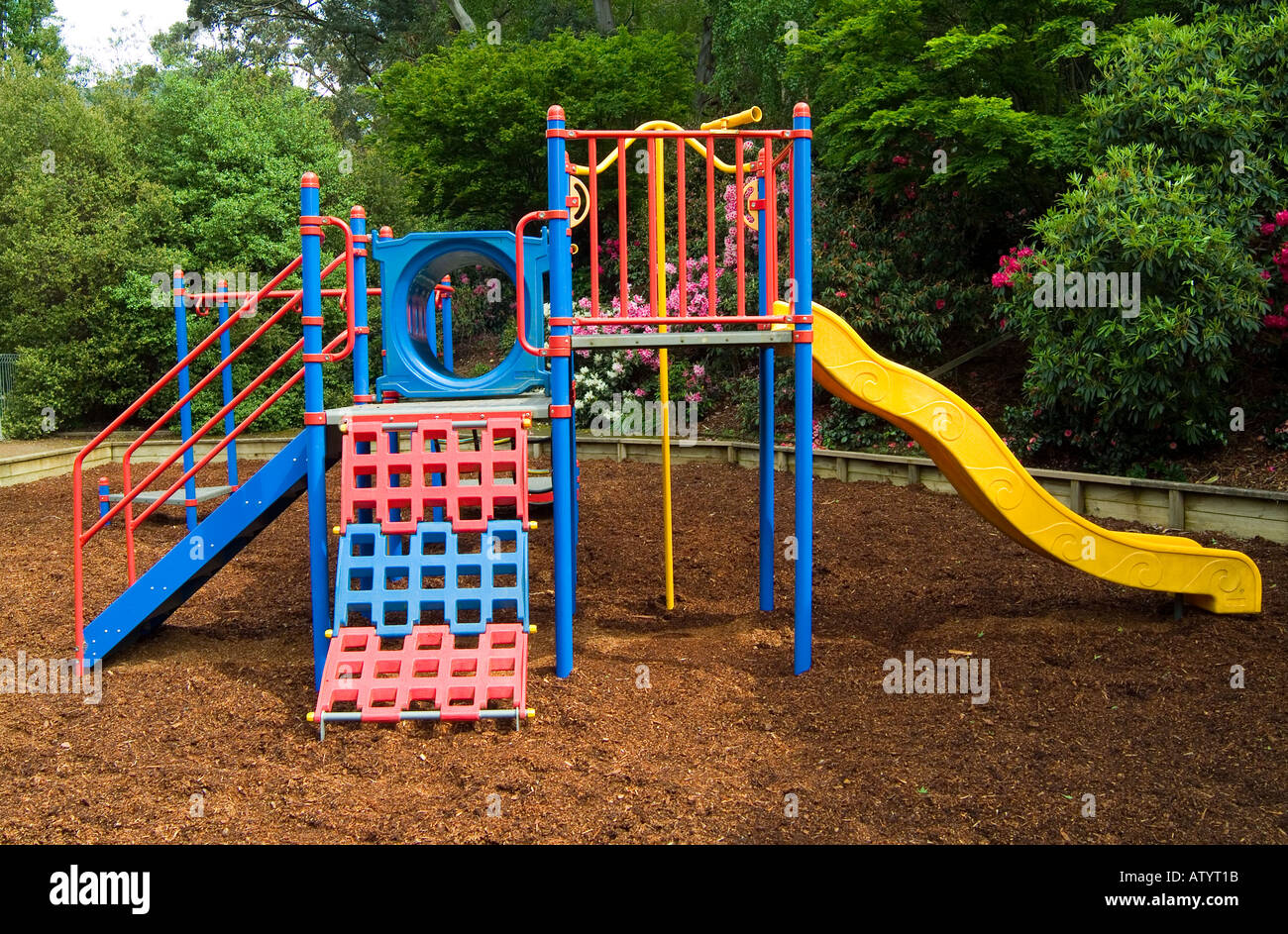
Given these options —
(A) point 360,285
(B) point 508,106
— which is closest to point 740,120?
(A) point 360,285

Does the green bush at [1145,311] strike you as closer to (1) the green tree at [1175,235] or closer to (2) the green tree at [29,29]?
(1) the green tree at [1175,235]

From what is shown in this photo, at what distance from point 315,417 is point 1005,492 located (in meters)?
3.70

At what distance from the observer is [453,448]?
5355 mm

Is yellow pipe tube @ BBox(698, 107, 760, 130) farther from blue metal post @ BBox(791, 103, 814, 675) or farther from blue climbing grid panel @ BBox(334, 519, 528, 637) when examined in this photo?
blue climbing grid panel @ BBox(334, 519, 528, 637)

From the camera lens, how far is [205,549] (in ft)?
18.6

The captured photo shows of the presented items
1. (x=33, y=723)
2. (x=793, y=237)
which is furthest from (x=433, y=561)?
(x=793, y=237)

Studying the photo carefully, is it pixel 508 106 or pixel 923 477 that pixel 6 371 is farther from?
pixel 923 477

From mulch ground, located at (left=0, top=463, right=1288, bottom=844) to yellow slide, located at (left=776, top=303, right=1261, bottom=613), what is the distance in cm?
29

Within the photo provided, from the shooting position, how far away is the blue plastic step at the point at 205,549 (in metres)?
5.62

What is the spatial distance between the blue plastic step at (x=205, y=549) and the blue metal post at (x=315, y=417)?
0.20 meters

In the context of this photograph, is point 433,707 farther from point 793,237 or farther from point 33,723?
point 793,237

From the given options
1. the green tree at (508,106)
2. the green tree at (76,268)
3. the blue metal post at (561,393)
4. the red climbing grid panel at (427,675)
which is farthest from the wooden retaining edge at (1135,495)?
the green tree at (76,268)

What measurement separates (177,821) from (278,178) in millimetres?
14636

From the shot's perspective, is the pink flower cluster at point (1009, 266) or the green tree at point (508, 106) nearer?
the pink flower cluster at point (1009, 266)
